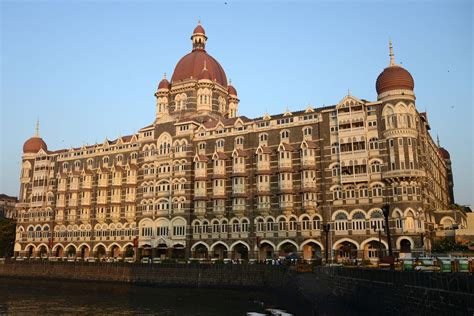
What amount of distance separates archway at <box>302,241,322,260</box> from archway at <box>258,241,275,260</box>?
18.7 ft

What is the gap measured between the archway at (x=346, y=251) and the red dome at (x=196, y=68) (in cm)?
4408

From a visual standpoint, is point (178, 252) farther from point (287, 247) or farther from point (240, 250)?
point (287, 247)

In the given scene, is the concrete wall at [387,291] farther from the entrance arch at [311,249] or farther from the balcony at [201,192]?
the balcony at [201,192]

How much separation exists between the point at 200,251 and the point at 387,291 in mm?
49298

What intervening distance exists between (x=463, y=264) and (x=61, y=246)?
86844 millimetres

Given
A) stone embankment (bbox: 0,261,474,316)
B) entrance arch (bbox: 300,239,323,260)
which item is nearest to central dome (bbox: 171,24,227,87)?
entrance arch (bbox: 300,239,323,260)

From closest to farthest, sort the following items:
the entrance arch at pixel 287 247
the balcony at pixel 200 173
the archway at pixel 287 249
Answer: the entrance arch at pixel 287 247, the archway at pixel 287 249, the balcony at pixel 200 173

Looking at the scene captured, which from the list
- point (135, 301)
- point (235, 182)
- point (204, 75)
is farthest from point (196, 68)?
point (135, 301)

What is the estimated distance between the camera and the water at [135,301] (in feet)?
152

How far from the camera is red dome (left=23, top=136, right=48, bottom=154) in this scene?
105 meters

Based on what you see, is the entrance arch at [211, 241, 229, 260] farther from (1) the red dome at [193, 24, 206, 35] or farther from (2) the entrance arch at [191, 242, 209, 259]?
(1) the red dome at [193, 24, 206, 35]

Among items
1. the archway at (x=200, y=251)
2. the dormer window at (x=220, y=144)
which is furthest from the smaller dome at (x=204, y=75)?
the archway at (x=200, y=251)

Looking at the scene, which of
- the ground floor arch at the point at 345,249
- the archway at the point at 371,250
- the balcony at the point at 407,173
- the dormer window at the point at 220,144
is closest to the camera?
the balcony at the point at 407,173

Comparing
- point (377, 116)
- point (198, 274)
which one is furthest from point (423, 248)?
point (198, 274)
